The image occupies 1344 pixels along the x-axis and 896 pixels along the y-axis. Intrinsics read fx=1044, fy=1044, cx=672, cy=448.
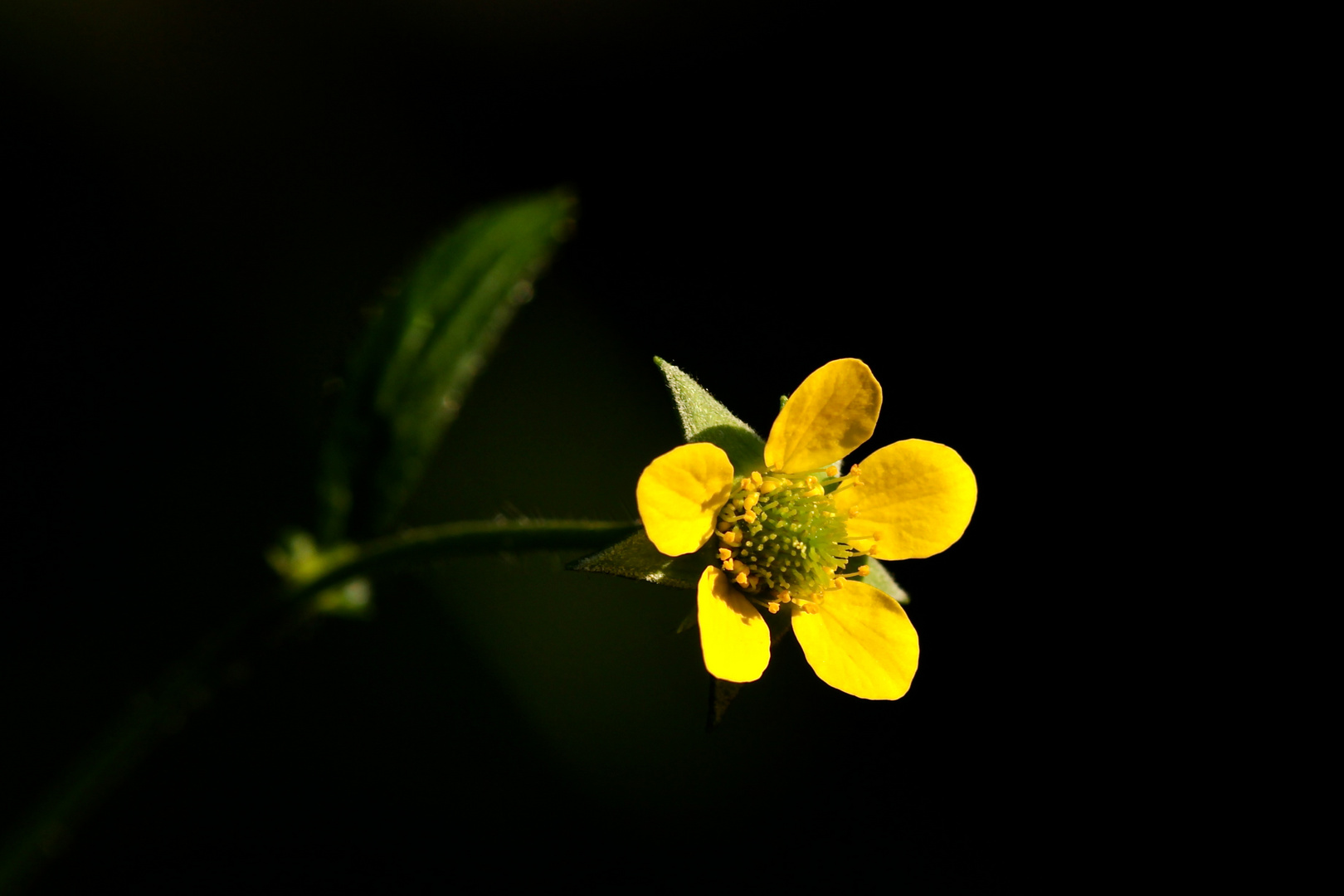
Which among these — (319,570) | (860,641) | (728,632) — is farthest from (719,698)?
(319,570)

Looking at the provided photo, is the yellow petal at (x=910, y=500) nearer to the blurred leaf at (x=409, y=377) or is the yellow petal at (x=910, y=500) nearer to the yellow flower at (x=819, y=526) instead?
the yellow flower at (x=819, y=526)

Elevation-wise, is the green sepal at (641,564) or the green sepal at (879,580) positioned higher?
the green sepal at (641,564)

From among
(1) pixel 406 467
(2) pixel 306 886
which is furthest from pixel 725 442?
(2) pixel 306 886

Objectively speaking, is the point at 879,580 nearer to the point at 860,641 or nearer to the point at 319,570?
the point at 860,641

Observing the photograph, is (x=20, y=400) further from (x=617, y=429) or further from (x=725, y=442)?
(x=725, y=442)

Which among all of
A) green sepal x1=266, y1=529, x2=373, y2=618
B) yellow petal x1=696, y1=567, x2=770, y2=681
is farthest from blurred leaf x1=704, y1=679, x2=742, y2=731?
green sepal x1=266, y1=529, x2=373, y2=618

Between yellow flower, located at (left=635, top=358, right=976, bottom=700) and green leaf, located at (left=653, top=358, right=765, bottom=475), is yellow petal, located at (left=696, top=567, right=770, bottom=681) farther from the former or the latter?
green leaf, located at (left=653, top=358, right=765, bottom=475)

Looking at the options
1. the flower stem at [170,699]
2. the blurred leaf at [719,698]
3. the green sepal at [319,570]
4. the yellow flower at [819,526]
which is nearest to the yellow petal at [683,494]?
the yellow flower at [819,526]
